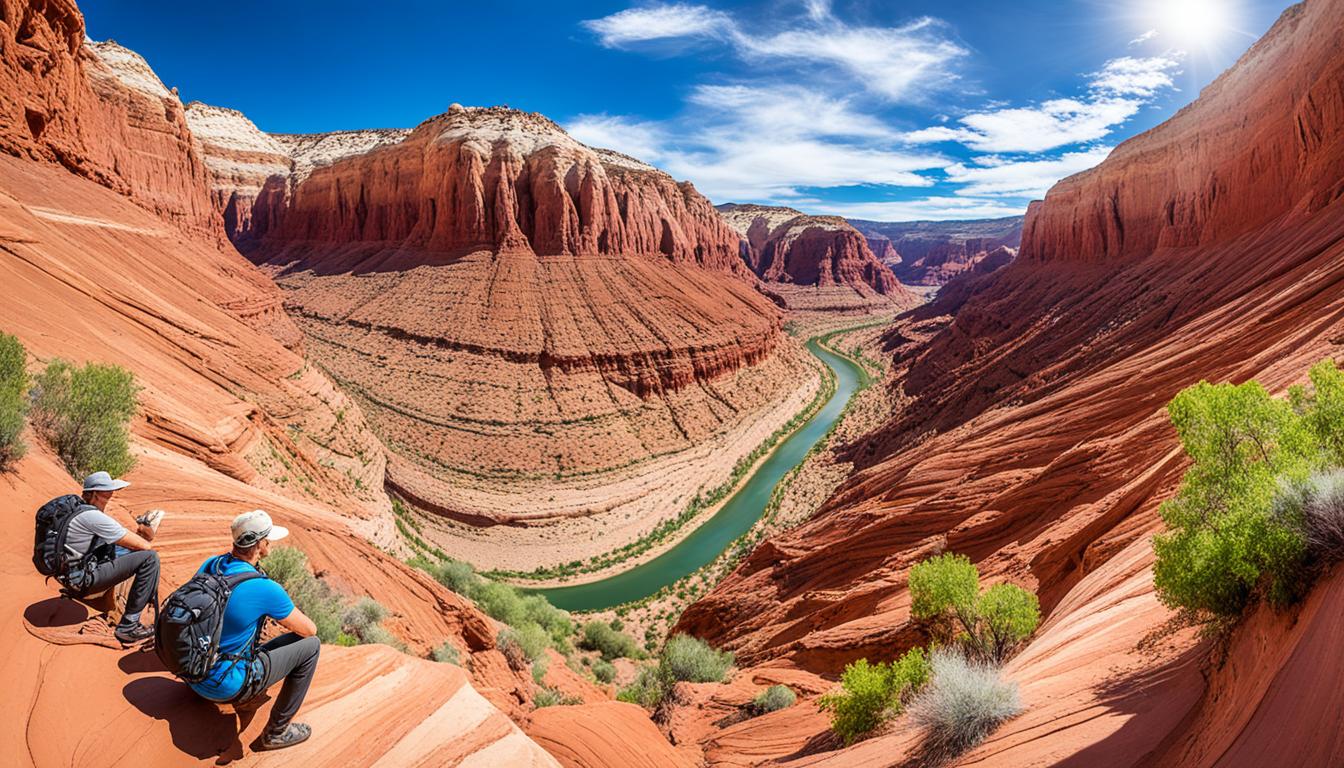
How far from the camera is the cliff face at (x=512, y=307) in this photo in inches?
1454

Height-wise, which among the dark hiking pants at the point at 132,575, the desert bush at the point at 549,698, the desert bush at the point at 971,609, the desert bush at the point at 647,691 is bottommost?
the desert bush at the point at 647,691

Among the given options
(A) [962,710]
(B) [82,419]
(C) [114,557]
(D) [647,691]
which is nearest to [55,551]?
(C) [114,557]

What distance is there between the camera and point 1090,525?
11.1 m

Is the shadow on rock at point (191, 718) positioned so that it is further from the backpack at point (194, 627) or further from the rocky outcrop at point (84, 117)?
the rocky outcrop at point (84, 117)

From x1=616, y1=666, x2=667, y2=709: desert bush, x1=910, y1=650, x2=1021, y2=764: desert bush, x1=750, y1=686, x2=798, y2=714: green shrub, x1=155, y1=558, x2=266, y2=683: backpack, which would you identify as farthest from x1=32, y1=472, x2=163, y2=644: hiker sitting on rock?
x1=616, y1=666, x2=667, y2=709: desert bush

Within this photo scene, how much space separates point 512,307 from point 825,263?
97113 mm

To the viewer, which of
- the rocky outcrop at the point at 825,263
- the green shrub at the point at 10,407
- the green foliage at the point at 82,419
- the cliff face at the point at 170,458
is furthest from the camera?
the rocky outcrop at the point at 825,263

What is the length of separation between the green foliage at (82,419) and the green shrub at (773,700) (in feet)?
38.3

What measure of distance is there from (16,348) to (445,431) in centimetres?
2807

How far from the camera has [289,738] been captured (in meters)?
4.10

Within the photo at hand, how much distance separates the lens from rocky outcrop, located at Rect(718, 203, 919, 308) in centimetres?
12494

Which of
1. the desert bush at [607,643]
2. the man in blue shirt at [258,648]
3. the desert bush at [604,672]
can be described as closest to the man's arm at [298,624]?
the man in blue shirt at [258,648]

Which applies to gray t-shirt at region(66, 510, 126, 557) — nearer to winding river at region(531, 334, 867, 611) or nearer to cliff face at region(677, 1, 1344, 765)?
cliff face at region(677, 1, 1344, 765)

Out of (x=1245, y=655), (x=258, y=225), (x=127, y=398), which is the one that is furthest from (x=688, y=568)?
(x=258, y=225)
